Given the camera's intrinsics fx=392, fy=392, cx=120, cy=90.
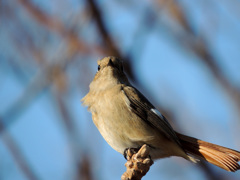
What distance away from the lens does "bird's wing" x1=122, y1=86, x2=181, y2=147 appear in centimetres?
330

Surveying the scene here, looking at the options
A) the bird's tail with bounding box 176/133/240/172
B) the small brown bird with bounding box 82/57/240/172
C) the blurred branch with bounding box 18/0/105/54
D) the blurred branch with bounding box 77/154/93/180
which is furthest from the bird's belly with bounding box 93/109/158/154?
the blurred branch with bounding box 18/0/105/54

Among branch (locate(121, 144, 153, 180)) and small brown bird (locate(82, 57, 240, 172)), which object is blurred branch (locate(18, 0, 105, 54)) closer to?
small brown bird (locate(82, 57, 240, 172))

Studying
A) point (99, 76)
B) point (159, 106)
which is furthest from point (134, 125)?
point (159, 106)

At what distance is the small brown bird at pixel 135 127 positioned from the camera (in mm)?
3146

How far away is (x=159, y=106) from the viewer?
14.0ft

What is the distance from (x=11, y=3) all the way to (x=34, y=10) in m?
0.46

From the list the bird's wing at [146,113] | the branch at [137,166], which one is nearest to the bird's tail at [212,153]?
the bird's wing at [146,113]

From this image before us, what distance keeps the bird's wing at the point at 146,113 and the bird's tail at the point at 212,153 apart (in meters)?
0.13

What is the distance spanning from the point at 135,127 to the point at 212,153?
0.65 m

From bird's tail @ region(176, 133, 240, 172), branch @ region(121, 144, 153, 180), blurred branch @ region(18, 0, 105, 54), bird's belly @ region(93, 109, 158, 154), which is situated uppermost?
blurred branch @ region(18, 0, 105, 54)

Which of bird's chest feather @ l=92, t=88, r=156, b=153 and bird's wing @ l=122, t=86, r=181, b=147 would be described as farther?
bird's wing @ l=122, t=86, r=181, b=147

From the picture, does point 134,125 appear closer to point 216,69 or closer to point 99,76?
point 99,76

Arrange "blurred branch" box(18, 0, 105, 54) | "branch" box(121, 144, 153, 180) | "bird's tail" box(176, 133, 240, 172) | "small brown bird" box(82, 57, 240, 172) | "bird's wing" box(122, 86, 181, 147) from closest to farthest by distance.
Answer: "branch" box(121, 144, 153, 180)
"bird's tail" box(176, 133, 240, 172)
"small brown bird" box(82, 57, 240, 172)
"bird's wing" box(122, 86, 181, 147)
"blurred branch" box(18, 0, 105, 54)

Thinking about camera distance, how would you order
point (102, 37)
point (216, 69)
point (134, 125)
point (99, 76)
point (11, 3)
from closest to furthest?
point (134, 125), point (102, 37), point (99, 76), point (216, 69), point (11, 3)
